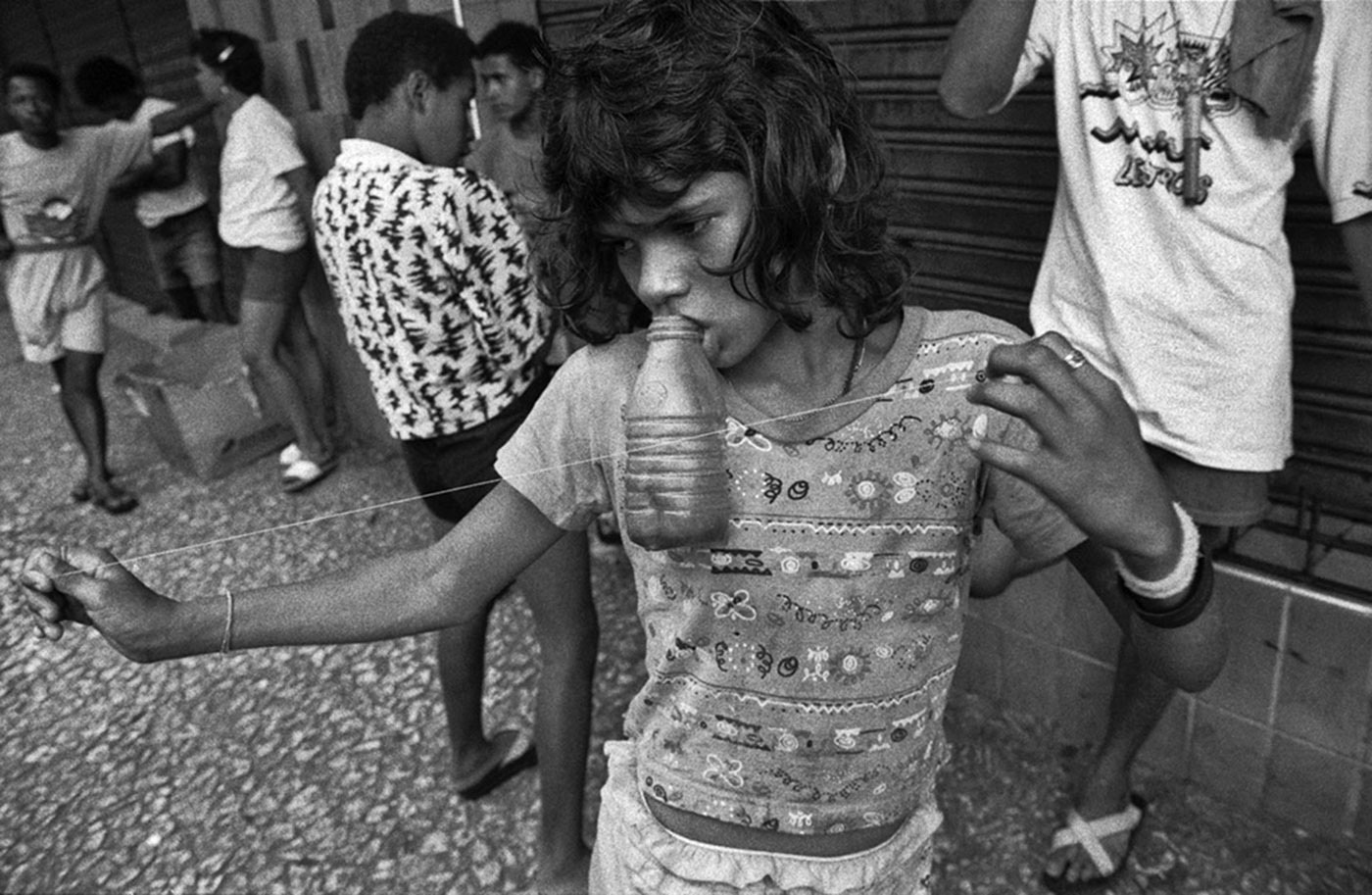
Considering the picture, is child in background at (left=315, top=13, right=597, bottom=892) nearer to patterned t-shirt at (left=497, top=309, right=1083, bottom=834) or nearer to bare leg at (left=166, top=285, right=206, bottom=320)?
patterned t-shirt at (left=497, top=309, right=1083, bottom=834)

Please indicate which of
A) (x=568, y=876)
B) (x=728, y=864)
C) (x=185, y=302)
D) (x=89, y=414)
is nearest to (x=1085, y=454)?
(x=728, y=864)

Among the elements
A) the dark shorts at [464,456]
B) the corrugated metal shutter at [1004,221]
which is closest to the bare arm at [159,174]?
the dark shorts at [464,456]

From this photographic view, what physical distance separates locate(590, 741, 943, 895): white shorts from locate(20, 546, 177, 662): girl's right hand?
0.71 meters

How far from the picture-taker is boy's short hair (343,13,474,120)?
2.82 meters

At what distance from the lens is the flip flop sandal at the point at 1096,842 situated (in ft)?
8.56

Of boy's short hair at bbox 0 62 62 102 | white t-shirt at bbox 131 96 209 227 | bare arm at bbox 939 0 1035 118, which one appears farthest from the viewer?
white t-shirt at bbox 131 96 209 227

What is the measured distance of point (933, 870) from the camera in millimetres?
2717

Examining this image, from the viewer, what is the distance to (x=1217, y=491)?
225 centimetres

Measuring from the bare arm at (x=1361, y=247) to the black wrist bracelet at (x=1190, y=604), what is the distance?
1121 mm

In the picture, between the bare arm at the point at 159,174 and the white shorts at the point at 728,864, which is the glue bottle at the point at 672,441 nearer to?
the white shorts at the point at 728,864

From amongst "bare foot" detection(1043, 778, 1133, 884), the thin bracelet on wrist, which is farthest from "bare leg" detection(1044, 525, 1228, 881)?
the thin bracelet on wrist

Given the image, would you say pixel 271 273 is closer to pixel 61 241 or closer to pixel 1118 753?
pixel 61 241

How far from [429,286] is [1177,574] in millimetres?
2022

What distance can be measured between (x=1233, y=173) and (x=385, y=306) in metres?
2.03
